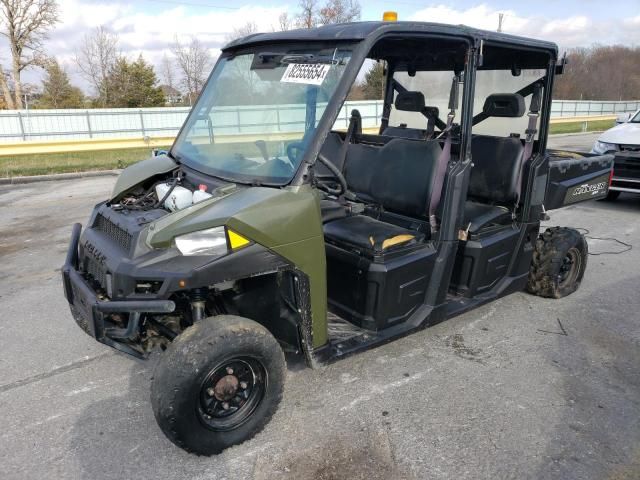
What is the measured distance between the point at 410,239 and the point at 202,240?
57.5 inches

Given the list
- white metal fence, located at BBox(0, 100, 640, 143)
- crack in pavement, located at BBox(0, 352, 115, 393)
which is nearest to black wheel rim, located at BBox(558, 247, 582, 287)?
crack in pavement, located at BBox(0, 352, 115, 393)

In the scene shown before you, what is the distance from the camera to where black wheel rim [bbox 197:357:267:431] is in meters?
2.54

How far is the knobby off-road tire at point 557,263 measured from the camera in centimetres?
441

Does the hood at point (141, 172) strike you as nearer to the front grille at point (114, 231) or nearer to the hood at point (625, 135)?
the front grille at point (114, 231)

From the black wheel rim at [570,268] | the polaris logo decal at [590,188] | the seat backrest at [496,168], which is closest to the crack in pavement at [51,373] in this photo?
the seat backrest at [496,168]

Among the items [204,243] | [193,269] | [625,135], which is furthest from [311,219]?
[625,135]

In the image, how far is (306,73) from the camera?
2.87m

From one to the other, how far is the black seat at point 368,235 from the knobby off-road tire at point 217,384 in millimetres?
939

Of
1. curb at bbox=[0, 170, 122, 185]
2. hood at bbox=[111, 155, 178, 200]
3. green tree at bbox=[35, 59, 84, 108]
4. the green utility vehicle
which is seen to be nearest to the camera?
the green utility vehicle

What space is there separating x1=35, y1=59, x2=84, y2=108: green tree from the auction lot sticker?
116 ft

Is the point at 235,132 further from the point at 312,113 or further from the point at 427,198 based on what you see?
the point at 427,198

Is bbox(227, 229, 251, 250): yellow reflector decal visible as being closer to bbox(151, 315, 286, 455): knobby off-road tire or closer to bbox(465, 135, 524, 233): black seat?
bbox(151, 315, 286, 455): knobby off-road tire

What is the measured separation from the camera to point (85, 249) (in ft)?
9.76

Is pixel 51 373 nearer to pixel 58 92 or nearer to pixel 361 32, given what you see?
pixel 361 32
